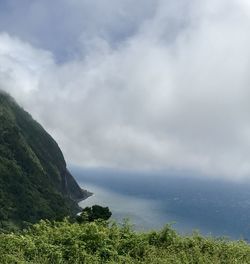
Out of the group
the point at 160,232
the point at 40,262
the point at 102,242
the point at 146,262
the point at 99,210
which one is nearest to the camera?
the point at 40,262

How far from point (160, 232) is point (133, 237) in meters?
1.18

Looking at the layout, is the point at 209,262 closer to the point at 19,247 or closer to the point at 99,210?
the point at 19,247

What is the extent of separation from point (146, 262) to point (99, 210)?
60025mm

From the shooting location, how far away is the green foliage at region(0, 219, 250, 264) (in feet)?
44.1

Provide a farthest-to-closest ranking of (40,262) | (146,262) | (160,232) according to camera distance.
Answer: (160,232)
(146,262)
(40,262)

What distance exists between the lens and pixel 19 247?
13.5 metres

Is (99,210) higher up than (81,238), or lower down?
higher up

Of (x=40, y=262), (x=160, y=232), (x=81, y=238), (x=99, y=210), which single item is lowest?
(x=40, y=262)

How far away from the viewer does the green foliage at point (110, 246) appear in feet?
44.1

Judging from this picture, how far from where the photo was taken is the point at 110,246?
48.1 feet

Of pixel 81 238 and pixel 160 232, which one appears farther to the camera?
pixel 160 232

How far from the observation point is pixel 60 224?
16.5m

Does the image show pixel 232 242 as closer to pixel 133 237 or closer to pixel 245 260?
pixel 245 260

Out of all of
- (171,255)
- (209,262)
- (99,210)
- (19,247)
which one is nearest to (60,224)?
(19,247)
